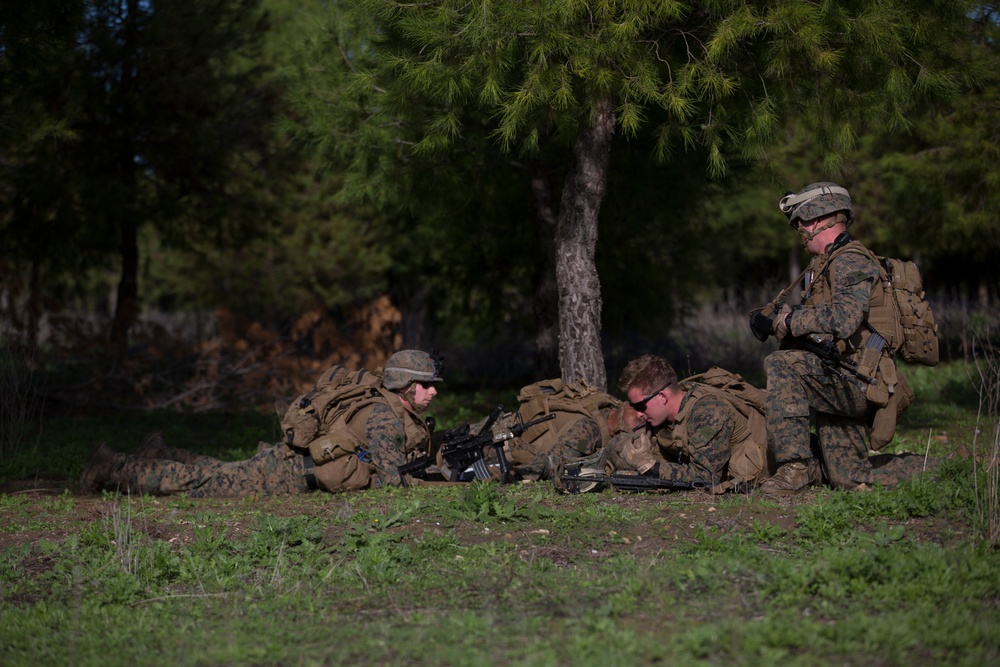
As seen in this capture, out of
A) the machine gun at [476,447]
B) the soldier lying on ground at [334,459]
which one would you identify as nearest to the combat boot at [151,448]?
the soldier lying on ground at [334,459]

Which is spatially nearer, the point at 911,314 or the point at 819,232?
the point at 911,314

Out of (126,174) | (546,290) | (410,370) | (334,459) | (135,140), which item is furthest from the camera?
(126,174)

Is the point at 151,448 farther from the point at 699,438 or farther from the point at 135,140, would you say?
the point at 135,140

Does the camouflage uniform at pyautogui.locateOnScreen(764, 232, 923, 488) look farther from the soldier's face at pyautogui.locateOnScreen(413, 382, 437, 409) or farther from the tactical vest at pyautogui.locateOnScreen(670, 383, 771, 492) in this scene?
the soldier's face at pyautogui.locateOnScreen(413, 382, 437, 409)

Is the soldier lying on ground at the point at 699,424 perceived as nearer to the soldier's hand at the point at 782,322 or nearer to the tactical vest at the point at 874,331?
the soldier's hand at the point at 782,322

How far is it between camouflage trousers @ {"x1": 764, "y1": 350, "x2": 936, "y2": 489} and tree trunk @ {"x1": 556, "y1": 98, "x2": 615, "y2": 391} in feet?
7.77

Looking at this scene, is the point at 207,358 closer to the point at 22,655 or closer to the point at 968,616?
the point at 22,655

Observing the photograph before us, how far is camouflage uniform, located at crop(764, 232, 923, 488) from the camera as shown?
598cm

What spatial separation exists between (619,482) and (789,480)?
1008 mm

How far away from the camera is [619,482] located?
6.38m

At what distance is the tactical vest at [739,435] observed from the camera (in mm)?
6324

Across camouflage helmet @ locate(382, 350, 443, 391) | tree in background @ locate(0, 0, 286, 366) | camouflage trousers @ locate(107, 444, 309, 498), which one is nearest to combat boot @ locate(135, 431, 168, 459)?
camouflage trousers @ locate(107, 444, 309, 498)

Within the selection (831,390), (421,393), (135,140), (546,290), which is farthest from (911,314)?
(135,140)

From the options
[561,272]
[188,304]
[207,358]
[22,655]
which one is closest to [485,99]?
[561,272]
